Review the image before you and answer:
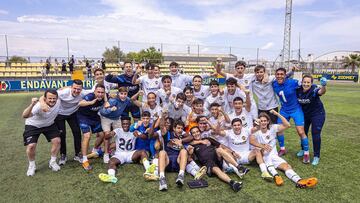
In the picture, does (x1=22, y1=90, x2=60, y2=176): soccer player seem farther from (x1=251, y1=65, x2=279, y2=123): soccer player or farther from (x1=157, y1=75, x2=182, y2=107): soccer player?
(x1=251, y1=65, x2=279, y2=123): soccer player

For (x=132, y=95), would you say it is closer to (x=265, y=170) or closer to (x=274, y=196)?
(x=265, y=170)

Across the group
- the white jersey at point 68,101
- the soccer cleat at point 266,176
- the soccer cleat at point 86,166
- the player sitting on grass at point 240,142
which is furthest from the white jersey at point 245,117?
the white jersey at point 68,101

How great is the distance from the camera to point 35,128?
201 inches

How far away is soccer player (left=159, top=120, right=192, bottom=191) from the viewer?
4495 mm

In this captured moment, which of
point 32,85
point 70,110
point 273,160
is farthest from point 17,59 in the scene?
point 273,160

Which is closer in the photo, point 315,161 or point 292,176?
point 292,176

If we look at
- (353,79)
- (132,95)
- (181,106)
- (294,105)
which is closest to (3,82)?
(132,95)

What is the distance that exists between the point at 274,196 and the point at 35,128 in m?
4.21

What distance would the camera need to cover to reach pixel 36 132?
511 cm

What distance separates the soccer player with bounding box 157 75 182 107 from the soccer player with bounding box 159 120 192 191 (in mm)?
1010

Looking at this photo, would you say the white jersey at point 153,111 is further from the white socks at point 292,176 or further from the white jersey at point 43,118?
the white socks at point 292,176

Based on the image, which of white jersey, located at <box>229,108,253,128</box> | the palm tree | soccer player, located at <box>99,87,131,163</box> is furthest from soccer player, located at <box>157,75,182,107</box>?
the palm tree

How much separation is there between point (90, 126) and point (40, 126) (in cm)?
90

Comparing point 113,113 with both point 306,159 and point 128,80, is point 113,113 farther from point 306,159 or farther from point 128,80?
point 306,159
